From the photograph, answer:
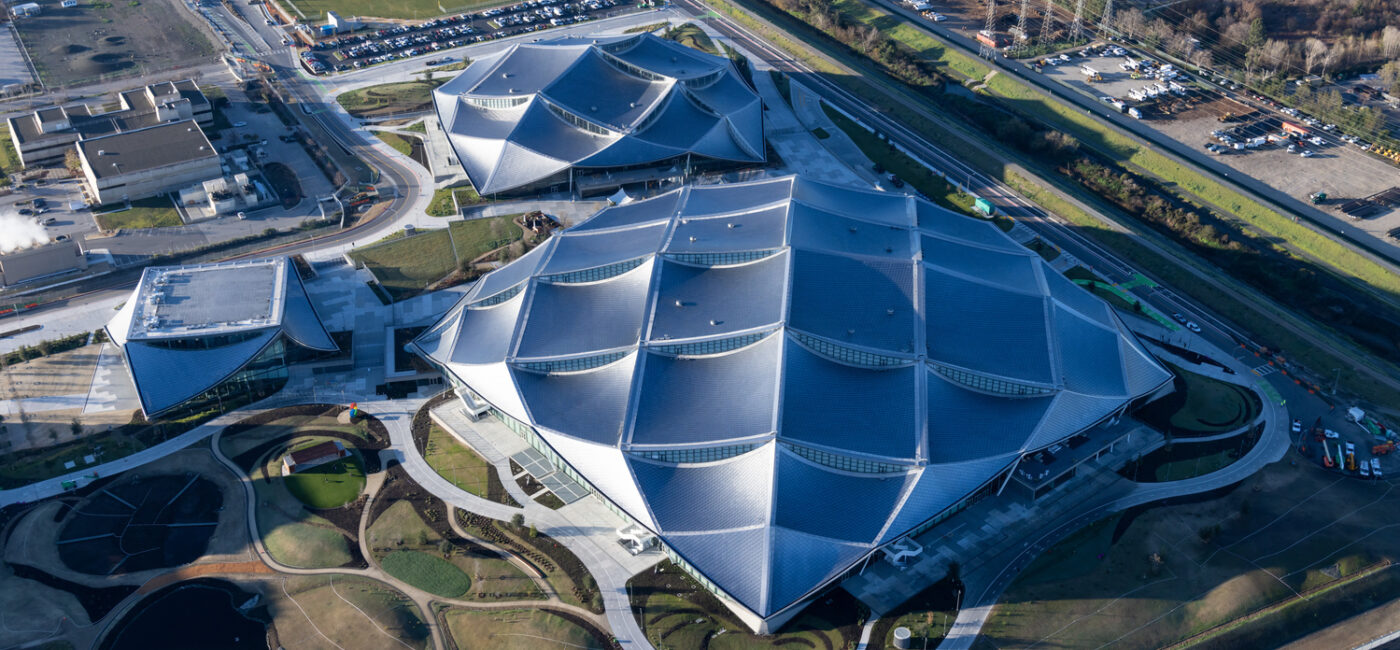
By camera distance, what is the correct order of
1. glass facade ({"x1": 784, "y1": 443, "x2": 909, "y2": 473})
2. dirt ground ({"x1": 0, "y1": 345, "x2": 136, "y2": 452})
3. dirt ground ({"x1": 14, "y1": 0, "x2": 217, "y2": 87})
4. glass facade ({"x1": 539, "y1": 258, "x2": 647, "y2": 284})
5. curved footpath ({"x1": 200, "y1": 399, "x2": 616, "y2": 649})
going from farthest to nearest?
1. dirt ground ({"x1": 14, "y1": 0, "x2": 217, "y2": 87})
2. glass facade ({"x1": 539, "y1": 258, "x2": 647, "y2": 284})
3. dirt ground ({"x1": 0, "y1": 345, "x2": 136, "y2": 452})
4. glass facade ({"x1": 784, "y1": 443, "x2": 909, "y2": 473})
5. curved footpath ({"x1": 200, "y1": 399, "x2": 616, "y2": 649})

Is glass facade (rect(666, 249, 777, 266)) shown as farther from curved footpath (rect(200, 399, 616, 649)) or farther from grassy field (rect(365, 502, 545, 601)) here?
curved footpath (rect(200, 399, 616, 649))

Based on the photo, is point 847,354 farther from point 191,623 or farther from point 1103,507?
point 191,623

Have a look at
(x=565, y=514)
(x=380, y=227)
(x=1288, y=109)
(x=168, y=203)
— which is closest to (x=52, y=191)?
(x=168, y=203)

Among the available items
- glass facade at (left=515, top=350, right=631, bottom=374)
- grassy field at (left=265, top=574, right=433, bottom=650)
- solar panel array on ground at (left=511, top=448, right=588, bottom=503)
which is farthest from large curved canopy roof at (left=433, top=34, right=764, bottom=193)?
grassy field at (left=265, top=574, right=433, bottom=650)

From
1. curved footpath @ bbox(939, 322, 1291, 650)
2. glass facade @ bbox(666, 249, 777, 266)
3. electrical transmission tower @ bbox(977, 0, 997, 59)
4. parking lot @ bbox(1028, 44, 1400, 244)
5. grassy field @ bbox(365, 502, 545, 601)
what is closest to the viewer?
curved footpath @ bbox(939, 322, 1291, 650)

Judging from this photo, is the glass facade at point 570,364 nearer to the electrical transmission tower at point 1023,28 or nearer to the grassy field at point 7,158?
the grassy field at point 7,158

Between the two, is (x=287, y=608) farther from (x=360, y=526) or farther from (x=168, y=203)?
(x=168, y=203)

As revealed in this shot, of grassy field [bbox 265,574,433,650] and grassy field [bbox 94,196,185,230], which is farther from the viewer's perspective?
grassy field [bbox 94,196,185,230]

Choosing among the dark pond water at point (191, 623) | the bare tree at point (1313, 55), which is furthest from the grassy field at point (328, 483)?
the bare tree at point (1313, 55)
